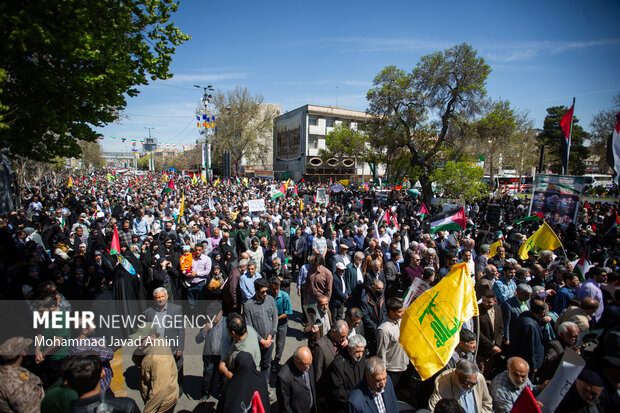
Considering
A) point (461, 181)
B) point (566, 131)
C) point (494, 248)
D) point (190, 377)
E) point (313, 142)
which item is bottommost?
point (190, 377)

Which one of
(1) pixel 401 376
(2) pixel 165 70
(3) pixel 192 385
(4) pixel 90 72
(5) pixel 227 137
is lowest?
(3) pixel 192 385

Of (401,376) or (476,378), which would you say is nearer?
(476,378)

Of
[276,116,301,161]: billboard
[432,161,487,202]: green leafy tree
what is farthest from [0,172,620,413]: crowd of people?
[276,116,301,161]: billboard

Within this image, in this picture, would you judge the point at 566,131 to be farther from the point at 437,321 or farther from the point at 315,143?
the point at 315,143

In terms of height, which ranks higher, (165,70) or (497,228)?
(165,70)

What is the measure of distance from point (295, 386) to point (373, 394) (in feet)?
2.41

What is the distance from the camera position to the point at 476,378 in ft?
9.37

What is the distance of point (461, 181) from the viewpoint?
1895cm

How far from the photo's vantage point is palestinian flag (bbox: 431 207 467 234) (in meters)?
8.76

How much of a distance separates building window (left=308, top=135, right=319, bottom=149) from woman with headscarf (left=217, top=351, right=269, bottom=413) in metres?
49.0

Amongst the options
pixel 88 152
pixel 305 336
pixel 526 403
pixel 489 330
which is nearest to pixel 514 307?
pixel 489 330

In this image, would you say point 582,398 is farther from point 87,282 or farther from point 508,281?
point 87,282

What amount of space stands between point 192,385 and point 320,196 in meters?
14.5

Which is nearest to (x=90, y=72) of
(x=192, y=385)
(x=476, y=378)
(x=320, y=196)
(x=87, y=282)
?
(x=87, y=282)
